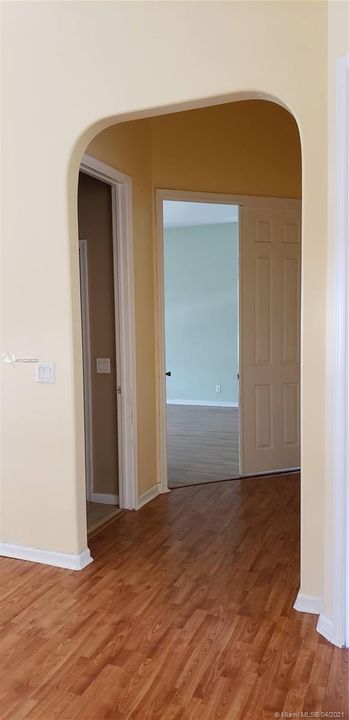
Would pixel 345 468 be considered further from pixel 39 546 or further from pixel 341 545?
pixel 39 546

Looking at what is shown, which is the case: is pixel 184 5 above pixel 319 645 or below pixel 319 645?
above

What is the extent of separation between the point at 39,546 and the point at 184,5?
A: 2981 mm

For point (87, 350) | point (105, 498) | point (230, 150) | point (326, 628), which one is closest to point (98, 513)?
point (105, 498)

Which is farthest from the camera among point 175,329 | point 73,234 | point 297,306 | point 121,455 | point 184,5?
point 175,329

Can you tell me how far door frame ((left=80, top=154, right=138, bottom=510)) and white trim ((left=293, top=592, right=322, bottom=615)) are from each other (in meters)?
1.69

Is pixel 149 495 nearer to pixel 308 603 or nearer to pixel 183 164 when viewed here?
pixel 308 603

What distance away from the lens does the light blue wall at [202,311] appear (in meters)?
8.75

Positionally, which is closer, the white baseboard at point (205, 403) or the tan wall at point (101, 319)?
the tan wall at point (101, 319)

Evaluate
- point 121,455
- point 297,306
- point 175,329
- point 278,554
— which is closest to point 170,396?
point 175,329

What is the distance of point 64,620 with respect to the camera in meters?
2.54

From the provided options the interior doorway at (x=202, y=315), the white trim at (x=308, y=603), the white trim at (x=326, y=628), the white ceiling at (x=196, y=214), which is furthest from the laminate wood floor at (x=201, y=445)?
the white ceiling at (x=196, y=214)

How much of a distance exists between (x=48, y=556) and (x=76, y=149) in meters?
2.30

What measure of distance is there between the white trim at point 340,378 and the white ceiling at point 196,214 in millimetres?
4481

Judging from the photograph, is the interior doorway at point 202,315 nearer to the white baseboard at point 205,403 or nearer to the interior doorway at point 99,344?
the white baseboard at point 205,403
